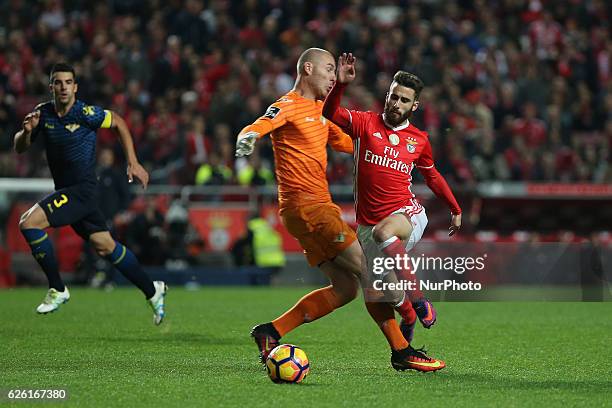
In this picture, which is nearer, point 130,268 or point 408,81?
point 408,81

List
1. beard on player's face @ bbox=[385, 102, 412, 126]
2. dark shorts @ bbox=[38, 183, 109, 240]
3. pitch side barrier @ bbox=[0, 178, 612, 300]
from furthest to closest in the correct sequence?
pitch side barrier @ bbox=[0, 178, 612, 300]
dark shorts @ bbox=[38, 183, 109, 240]
beard on player's face @ bbox=[385, 102, 412, 126]

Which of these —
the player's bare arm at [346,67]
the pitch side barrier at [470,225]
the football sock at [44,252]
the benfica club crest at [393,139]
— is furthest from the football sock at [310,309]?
the pitch side barrier at [470,225]

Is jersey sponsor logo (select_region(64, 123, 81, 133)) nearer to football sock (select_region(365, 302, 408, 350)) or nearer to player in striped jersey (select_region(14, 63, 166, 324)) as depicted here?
player in striped jersey (select_region(14, 63, 166, 324))

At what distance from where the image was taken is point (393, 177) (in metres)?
8.13

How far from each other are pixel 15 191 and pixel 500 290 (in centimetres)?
722

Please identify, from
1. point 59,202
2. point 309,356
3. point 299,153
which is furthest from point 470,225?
point 299,153

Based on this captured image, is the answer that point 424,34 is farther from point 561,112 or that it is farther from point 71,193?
point 71,193

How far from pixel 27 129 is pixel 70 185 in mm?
816

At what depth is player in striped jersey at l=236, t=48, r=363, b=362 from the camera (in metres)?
7.40

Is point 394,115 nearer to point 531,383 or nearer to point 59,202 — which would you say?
point 531,383

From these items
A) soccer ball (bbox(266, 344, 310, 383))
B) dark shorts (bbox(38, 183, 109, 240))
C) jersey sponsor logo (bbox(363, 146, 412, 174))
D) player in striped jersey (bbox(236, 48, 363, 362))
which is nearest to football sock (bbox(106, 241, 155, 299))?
dark shorts (bbox(38, 183, 109, 240))

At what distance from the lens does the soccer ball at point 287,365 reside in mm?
6852

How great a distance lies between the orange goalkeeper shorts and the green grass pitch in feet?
2.57

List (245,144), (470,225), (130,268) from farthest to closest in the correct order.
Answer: (470,225)
(130,268)
(245,144)
